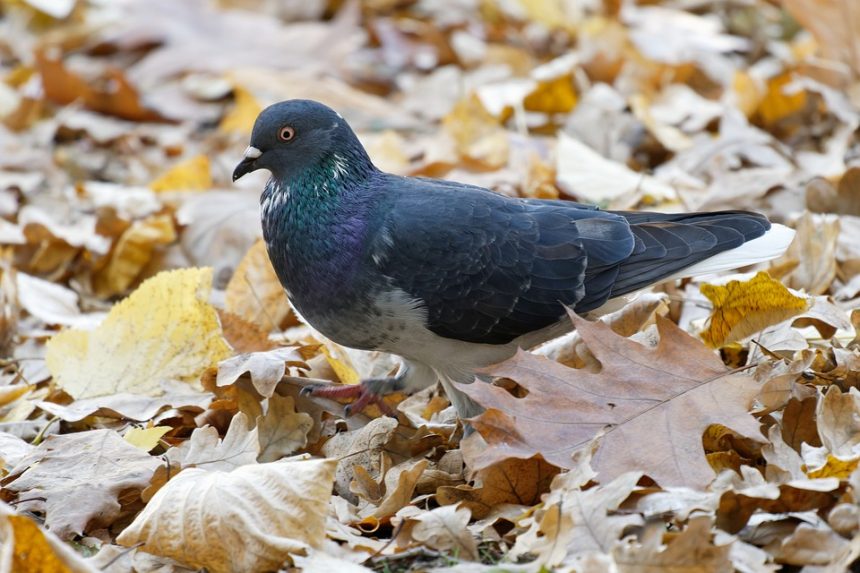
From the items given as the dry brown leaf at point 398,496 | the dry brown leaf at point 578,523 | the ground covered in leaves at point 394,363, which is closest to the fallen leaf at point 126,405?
the ground covered in leaves at point 394,363

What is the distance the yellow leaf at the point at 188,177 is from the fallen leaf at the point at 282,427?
2.95 meters

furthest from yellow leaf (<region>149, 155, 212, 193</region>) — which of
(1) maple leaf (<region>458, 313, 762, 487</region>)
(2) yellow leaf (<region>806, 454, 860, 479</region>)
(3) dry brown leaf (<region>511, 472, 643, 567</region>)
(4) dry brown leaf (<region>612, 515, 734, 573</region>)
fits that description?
(4) dry brown leaf (<region>612, 515, 734, 573</region>)

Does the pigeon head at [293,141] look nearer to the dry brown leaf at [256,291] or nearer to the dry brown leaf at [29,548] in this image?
the dry brown leaf at [256,291]

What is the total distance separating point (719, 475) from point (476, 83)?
514 cm

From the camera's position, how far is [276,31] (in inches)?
356

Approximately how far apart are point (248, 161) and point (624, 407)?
1773 millimetres

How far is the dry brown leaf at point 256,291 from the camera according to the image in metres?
5.07

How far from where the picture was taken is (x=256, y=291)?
5090mm

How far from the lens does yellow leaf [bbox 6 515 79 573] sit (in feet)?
9.08

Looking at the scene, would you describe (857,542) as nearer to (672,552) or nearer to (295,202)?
(672,552)

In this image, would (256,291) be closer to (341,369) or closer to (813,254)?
(341,369)

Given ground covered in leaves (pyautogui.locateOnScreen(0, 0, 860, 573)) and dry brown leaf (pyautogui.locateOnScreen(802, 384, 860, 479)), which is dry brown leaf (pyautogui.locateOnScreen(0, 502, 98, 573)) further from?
dry brown leaf (pyautogui.locateOnScreen(802, 384, 860, 479))

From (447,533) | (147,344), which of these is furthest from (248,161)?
(447,533)

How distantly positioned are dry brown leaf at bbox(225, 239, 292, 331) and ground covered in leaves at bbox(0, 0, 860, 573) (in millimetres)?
13
